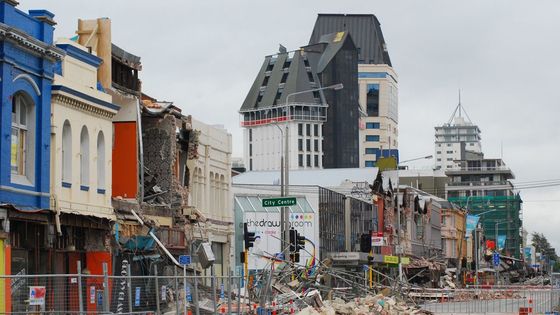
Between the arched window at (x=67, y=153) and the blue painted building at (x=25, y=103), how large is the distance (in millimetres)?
1852

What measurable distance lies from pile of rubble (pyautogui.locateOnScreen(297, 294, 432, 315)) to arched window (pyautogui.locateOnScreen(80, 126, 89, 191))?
7.47 metres

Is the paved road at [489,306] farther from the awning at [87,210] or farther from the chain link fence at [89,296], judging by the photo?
the chain link fence at [89,296]

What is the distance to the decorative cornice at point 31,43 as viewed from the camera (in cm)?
3164

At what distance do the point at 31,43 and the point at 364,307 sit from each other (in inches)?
677

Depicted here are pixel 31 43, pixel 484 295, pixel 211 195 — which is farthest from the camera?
pixel 484 295

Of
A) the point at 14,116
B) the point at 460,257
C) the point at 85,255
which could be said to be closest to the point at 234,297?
the point at 85,255

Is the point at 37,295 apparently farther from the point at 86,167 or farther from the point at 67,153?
the point at 86,167

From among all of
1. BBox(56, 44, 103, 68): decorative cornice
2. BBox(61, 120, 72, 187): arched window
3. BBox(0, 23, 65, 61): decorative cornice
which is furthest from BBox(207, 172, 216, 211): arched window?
BBox(0, 23, 65, 61): decorative cornice

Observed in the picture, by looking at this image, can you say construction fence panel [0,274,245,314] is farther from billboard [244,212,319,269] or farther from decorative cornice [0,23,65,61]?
billboard [244,212,319,269]

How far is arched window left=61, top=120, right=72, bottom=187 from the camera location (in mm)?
36656

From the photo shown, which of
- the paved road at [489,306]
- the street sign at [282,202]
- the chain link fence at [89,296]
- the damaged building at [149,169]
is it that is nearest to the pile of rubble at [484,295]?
the paved road at [489,306]

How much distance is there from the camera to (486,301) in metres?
61.1

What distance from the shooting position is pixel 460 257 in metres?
134

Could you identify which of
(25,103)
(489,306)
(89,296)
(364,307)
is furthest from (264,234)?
(89,296)
